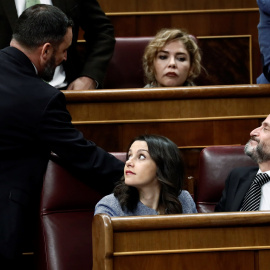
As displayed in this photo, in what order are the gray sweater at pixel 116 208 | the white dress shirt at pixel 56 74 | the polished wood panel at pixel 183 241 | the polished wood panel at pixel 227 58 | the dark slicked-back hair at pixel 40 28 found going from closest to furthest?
the polished wood panel at pixel 183 241
the gray sweater at pixel 116 208
the dark slicked-back hair at pixel 40 28
the white dress shirt at pixel 56 74
the polished wood panel at pixel 227 58

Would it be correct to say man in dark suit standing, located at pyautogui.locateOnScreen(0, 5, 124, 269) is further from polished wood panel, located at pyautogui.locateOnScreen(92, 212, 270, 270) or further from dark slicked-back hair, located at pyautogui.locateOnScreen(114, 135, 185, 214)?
polished wood panel, located at pyautogui.locateOnScreen(92, 212, 270, 270)

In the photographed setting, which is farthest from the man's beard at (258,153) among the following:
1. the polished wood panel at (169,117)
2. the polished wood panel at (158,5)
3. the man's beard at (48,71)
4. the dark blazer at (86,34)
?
the polished wood panel at (158,5)

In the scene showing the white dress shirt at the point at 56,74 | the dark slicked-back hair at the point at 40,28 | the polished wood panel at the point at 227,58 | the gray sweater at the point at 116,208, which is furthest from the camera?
the polished wood panel at the point at 227,58

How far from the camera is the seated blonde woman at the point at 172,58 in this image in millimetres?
1147

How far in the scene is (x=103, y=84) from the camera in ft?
3.97

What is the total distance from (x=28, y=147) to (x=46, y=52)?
131 millimetres

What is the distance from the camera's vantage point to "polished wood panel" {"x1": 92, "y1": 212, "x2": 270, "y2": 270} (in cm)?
62

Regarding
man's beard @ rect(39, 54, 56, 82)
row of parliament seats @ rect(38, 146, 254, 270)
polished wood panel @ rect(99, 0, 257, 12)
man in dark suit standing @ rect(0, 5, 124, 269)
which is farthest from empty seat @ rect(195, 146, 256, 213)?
polished wood panel @ rect(99, 0, 257, 12)

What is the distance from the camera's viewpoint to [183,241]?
0.63m

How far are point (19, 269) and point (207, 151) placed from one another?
266 mm

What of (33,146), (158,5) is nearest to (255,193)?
(33,146)

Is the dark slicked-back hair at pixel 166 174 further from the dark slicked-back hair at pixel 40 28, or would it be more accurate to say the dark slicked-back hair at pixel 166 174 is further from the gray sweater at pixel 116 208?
the dark slicked-back hair at pixel 40 28

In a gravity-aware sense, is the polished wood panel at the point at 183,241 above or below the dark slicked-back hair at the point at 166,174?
below

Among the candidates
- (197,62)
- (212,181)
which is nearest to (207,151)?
(212,181)
